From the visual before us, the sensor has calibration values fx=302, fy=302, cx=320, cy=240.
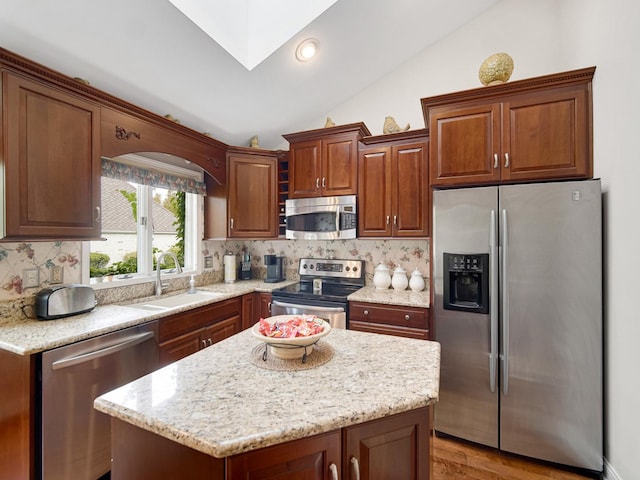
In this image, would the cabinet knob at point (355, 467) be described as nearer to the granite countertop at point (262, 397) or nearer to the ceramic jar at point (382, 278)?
the granite countertop at point (262, 397)

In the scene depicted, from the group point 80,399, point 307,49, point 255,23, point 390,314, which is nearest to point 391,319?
point 390,314

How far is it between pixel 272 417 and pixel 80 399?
1378 mm

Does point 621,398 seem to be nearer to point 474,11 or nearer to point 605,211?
point 605,211

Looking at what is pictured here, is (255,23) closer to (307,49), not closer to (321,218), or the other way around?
(307,49)

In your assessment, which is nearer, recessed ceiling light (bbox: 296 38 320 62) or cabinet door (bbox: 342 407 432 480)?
cabinet door (bbox: 342 407 432 480)

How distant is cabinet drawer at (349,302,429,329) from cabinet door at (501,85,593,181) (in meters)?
1.14

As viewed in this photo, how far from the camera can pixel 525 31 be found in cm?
257

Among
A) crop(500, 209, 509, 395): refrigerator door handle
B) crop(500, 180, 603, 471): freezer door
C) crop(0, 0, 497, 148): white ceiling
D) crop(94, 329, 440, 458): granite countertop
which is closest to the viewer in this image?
crop(94, 329, 440, 458): granite countertop

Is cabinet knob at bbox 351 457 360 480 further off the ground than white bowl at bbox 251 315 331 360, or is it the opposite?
white bowl at bbox 251 315 331 360

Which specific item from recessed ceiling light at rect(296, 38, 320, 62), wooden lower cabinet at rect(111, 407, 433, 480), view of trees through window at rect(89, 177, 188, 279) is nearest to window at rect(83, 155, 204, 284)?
view of trees through window at rect(89, 177, 188, 279)

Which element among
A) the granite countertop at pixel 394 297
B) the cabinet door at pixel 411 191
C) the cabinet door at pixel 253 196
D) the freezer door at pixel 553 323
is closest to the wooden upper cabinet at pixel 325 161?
the cabinet door at pixel 253 196

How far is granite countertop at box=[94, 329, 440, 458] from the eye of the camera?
0.77 meters

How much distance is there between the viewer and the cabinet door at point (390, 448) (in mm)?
883

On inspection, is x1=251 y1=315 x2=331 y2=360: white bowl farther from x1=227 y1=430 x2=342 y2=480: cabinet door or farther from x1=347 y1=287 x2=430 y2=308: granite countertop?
x1=347 y1=287 x2=430 y2=308: granite countertop
